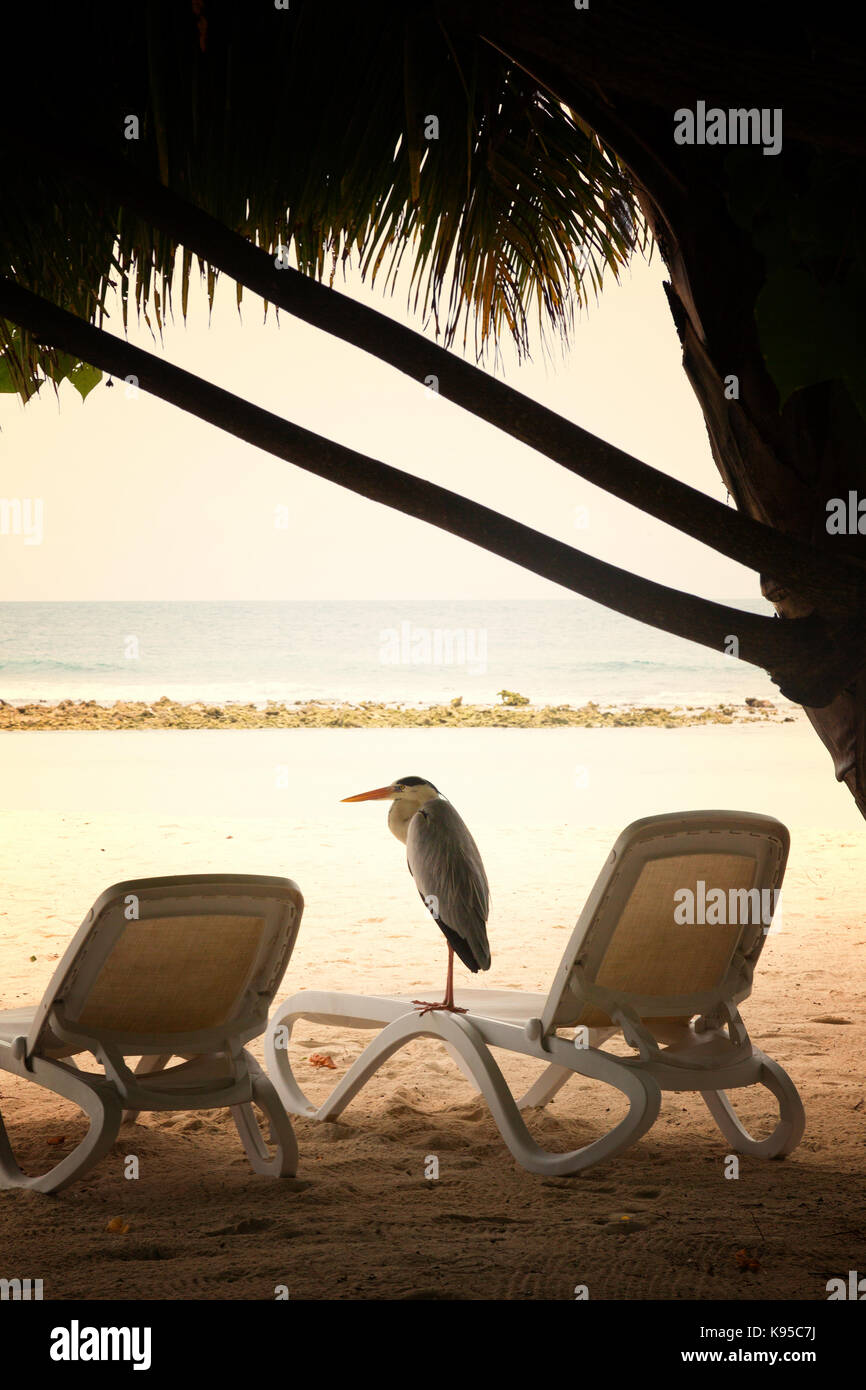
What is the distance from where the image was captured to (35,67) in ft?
9.03

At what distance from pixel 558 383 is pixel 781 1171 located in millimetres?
34735

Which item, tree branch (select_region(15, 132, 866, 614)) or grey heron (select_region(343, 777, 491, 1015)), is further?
grey heron (select_region(343, 777, 491, 1015))

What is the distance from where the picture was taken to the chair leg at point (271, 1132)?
3.12 m

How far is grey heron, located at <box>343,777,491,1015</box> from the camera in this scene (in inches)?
145

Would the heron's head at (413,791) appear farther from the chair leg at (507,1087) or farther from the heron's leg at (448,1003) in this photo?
the chair leg at (507,1087)

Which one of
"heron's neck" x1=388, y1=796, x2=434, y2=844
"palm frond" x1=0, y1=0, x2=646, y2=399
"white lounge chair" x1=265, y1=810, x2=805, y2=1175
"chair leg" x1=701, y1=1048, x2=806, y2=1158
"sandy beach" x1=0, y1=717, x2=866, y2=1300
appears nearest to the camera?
"sandy beach" x1=0, y1=717, x2=866, y2=1300

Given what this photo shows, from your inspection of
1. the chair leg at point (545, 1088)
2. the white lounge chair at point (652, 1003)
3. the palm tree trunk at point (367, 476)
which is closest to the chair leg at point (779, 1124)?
the white lounge chair at point (652, 1003)

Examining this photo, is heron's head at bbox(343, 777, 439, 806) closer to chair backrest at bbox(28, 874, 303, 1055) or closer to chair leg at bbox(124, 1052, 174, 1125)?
chair backrest at bbox(28, 874, 303, 1055)

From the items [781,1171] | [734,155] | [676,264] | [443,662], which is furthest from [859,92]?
[443,662]

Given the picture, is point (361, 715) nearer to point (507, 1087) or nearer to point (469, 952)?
point (469, 952)

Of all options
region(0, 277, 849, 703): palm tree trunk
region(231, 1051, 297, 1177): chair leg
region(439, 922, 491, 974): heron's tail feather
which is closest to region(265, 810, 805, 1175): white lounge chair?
region(439, 922, 491, 974): heron's tail feather

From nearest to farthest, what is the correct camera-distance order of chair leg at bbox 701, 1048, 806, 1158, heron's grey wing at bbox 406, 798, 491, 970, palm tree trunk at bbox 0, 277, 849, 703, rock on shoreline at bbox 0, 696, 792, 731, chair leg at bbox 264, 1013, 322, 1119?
palm tree trunk at bbox 0, 277, 849, 703
chair leg at bbox 701, 1048, 806, 1158
heron's grey wing at bbox 406, 798, 491, 970
chair leg at bbox 264, 1013, 322, 1119
rock on shoreline at bbox 0, 696, 792, 731

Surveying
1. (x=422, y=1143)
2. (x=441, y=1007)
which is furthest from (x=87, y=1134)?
(x=441, y=1007)

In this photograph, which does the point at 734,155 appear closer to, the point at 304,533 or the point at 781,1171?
the point at 781,1171
